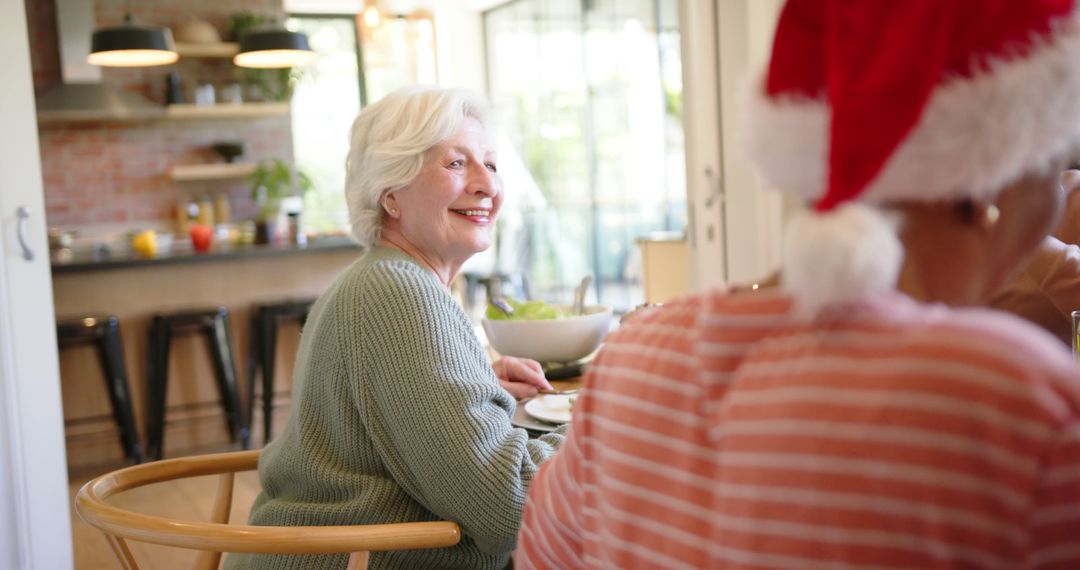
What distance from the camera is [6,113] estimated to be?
3.24 m

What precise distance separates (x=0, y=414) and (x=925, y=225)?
10.5 feet

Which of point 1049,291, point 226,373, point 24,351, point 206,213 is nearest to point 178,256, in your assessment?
point 226,373

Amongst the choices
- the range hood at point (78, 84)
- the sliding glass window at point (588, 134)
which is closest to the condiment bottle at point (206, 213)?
the range hood at point (78, 84)

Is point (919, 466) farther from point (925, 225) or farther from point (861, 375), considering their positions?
point (925, 225)

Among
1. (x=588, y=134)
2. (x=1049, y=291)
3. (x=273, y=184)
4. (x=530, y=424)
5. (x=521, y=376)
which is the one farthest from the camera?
(x=588, y=134)

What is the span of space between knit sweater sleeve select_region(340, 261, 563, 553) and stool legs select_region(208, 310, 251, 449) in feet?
12.7

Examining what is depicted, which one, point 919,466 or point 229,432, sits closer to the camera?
point 919,466

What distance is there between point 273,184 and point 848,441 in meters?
7.08

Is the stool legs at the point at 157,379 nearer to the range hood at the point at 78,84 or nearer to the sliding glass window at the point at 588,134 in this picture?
the range hood at the point at 78,84

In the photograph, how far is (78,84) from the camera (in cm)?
727

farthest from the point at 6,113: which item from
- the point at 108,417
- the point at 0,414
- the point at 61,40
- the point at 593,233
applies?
the point at 593,233

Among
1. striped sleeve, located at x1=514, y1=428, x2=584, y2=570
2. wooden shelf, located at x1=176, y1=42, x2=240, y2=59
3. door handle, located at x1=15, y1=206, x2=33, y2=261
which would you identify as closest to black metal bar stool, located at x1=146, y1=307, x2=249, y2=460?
door handle, located at x1=15, y1=206, x2=33, y2=261

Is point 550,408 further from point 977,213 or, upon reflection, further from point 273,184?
point 273,184

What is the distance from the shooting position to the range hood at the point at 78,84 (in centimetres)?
716
